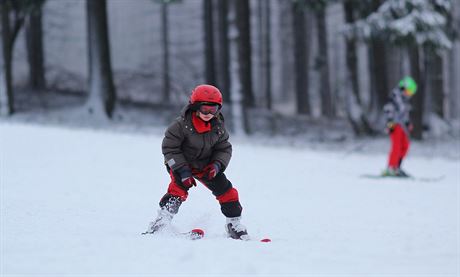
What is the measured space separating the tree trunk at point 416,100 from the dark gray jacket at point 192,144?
13433 mm

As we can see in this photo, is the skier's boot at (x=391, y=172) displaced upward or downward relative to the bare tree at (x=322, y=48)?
downward

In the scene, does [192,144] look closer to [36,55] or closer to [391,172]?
[391,172]

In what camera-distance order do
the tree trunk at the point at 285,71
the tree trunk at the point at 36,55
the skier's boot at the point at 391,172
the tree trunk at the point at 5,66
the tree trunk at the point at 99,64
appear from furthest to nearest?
the tree trunk at the point at 285,71, the tree trunk at the point at 36,55, the tree trunk at the point at 99,64, the tree trunk at the point at 5,66, the skier's boot at the point at 391,172

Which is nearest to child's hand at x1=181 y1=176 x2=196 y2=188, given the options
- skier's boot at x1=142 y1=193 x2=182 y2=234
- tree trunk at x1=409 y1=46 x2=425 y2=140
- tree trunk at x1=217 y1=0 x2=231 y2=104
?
skier's boot at x1=142 y1=193 x2=182 y2=234

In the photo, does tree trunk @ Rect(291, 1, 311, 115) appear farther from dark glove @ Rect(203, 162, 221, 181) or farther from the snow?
dark glove @ Rect(203, 162, 221, 181)

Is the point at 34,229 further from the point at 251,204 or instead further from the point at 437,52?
the point at 437,52

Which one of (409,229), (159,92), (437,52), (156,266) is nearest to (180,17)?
(159,92)

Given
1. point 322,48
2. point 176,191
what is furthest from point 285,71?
point 176,191

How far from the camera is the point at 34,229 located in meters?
5.12

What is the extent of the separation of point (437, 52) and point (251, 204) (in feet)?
35.3

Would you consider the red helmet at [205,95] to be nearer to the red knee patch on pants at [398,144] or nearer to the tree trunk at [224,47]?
the red knee patch on pants at [398,144]

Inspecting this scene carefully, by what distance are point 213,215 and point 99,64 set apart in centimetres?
1303

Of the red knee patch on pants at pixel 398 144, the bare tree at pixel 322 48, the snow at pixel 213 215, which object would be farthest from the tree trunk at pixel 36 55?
the red knee patch on pants at pixel 398 144

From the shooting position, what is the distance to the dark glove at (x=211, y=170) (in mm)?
5293
